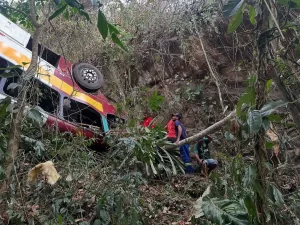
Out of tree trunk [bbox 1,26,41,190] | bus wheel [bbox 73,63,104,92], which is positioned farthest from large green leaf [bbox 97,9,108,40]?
bus wheel [bbox 73,63,104,92]

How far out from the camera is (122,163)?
4.61 metres

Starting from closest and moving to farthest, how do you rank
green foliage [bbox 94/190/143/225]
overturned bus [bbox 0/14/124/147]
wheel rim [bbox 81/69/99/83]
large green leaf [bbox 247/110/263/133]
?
large green leaf [bbox 247/110/263/133], green foliage [bbox 94/190/143/225], overturned bus [bbox 0/14/124/147], wheel rim [bbox 81/69/99/83]

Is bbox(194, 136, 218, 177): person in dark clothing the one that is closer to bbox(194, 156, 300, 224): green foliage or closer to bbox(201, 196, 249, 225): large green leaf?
bbox(194, 156, 300, 224): green foliage

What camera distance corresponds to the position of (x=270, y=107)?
74.0 inches

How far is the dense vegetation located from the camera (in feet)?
6.75

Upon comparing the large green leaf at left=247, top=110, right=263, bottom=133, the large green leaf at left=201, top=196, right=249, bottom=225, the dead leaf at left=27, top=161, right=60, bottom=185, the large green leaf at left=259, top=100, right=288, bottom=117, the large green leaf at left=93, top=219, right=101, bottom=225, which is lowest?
the large green leaf at left=201, top=196, right=249, bottom=225

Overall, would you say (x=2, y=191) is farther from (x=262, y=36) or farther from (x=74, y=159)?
(x=262, y=36)

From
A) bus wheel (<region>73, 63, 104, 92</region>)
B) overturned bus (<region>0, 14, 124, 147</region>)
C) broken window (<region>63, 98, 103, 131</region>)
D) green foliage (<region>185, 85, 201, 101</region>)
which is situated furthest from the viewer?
green foliage (<region>185, 85, 201, 101</region>)

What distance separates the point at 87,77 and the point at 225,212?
535 centimetres

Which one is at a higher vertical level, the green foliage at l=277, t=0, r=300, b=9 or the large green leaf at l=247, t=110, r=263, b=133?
the green foliage at l=277, t=0, r=300, b=9

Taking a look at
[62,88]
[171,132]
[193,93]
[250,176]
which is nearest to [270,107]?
[250,176]

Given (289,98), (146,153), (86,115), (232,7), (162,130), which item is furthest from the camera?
(86,115)

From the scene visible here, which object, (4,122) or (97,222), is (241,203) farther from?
(4,122)

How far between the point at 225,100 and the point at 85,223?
5.50 metres
